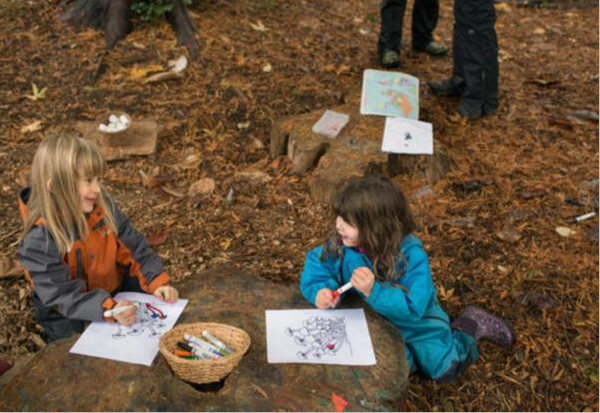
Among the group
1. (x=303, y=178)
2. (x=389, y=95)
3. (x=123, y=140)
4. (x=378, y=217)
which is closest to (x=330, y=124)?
(x=303, y=178)

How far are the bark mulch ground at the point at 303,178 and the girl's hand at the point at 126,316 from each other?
1059 millimetres

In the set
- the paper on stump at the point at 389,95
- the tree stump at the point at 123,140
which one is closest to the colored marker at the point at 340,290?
the paper on stump at the point at 389,95

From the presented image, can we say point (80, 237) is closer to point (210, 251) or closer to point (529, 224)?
point (210, 251)

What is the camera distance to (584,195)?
4.60m

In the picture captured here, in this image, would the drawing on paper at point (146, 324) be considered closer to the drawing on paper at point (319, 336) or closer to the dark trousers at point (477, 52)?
the drawing on paper at point (319, 336)

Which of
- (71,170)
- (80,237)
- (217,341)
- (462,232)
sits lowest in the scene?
(462,232)

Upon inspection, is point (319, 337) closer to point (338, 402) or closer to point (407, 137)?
point (338, 402)

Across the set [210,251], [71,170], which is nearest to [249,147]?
[210,251]

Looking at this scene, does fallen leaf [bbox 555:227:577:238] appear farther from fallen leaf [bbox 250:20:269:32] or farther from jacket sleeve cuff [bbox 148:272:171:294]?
fallen leaf [bbox 250:20:269:32]

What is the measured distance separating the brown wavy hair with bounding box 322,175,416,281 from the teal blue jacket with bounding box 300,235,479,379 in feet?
0.20

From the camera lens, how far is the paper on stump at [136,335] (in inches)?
94.4

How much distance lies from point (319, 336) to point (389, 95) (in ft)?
10.1

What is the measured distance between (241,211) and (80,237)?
1.78 metres

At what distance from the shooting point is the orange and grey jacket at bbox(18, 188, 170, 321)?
2627 millimetres
